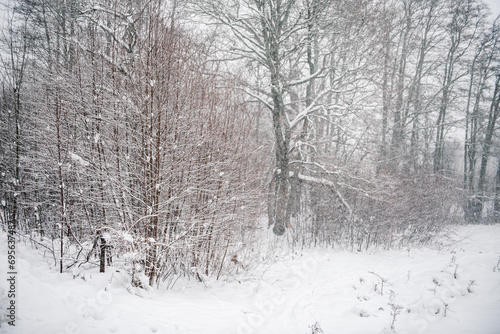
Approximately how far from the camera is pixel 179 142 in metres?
4.03

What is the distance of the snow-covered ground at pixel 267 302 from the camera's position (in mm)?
2715

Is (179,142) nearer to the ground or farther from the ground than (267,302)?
farther from the ground

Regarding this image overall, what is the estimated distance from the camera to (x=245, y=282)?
4.92 m

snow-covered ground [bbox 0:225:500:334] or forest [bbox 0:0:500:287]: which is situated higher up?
forest [bbox 0:0:500:287]

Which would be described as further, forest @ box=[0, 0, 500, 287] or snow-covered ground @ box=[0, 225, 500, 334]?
forest @ box=[0, 0, 500, 287]

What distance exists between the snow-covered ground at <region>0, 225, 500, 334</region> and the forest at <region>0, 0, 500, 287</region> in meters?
0.47

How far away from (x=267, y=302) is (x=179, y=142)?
3.28 meters

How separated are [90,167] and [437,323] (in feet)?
19.5

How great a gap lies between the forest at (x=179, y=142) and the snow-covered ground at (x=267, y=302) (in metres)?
0.47

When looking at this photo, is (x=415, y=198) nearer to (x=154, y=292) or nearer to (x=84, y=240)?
(x=154, y=292)

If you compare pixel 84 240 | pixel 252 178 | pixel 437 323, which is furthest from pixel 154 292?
pixel 437 323

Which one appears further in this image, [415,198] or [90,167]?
[415,198]

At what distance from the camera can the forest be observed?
12.7 feet

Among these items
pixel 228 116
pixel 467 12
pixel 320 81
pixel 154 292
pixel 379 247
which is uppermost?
pixel 467 12
